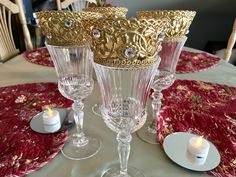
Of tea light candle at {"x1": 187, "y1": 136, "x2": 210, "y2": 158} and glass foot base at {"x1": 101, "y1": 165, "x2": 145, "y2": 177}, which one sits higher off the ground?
tea light candle at {"x1": 187, "y1": 136, "x2": 210, "y2": 158}

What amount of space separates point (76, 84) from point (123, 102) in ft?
0.54

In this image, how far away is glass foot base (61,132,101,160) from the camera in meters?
0.52

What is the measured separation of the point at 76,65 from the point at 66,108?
0.18 metres

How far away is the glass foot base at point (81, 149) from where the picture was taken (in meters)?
0.52

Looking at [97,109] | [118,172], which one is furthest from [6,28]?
[118,172]

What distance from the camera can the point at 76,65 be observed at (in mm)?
564

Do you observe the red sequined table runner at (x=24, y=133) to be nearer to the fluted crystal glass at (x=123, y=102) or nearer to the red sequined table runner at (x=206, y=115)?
the fluted crystal glass at (x=123, y=102)

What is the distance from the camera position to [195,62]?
1.02 m

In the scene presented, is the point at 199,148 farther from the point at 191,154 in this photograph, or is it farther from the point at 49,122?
the point at 49,122

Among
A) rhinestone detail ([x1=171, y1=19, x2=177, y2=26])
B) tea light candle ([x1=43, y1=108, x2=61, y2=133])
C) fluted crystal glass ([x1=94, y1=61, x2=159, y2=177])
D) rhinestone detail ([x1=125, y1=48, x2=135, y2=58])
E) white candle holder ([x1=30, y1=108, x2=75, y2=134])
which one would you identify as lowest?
white candle holder ([x1=30, y1=108, x2=75, y2=134])

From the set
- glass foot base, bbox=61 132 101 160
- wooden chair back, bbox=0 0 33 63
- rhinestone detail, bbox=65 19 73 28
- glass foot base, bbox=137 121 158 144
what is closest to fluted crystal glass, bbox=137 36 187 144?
glass foot base, bbox=137 121 158 144

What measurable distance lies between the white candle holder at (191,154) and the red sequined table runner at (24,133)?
0.25 metres

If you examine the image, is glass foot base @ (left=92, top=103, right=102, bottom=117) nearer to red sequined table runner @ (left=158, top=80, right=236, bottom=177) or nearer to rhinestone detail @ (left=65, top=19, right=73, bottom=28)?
red sequined table runner @ (left=158, top=80, right=236, bottom=177)

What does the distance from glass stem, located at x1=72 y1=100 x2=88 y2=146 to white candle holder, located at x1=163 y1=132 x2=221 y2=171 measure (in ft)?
0.66
